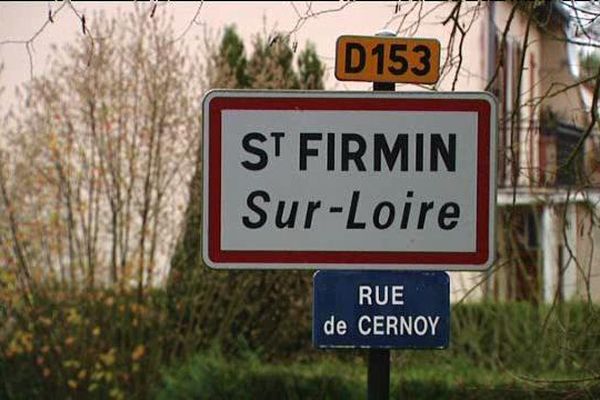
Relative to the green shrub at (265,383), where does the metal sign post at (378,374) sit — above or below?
above

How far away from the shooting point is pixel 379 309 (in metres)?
4.34

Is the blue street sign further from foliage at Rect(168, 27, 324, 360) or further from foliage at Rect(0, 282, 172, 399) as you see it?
foliage at Rect(0, 282, 172, 399)

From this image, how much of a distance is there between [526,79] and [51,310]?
8117 mm

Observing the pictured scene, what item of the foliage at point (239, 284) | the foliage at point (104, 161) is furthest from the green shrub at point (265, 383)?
the foliage at point (104, 161)

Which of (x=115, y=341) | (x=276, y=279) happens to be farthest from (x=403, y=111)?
(x=276, y=279)

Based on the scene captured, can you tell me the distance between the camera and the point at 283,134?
14.0 ft

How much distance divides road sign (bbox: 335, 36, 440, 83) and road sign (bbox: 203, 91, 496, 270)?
0.53ft

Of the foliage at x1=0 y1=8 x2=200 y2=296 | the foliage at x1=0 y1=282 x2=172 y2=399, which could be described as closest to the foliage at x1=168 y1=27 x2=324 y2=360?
the foliage at x1=0 y1=8 x2=200 y2=296

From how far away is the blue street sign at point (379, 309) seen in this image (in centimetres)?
432

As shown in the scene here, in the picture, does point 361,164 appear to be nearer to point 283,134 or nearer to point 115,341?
point 283,134

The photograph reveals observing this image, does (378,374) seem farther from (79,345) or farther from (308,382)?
(79,345)

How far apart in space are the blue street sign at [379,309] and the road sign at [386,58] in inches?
23.5

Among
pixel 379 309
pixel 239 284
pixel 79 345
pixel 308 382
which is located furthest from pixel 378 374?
pixel 239 284

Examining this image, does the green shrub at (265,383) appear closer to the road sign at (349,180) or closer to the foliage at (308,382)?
the foliage at (308,382)
